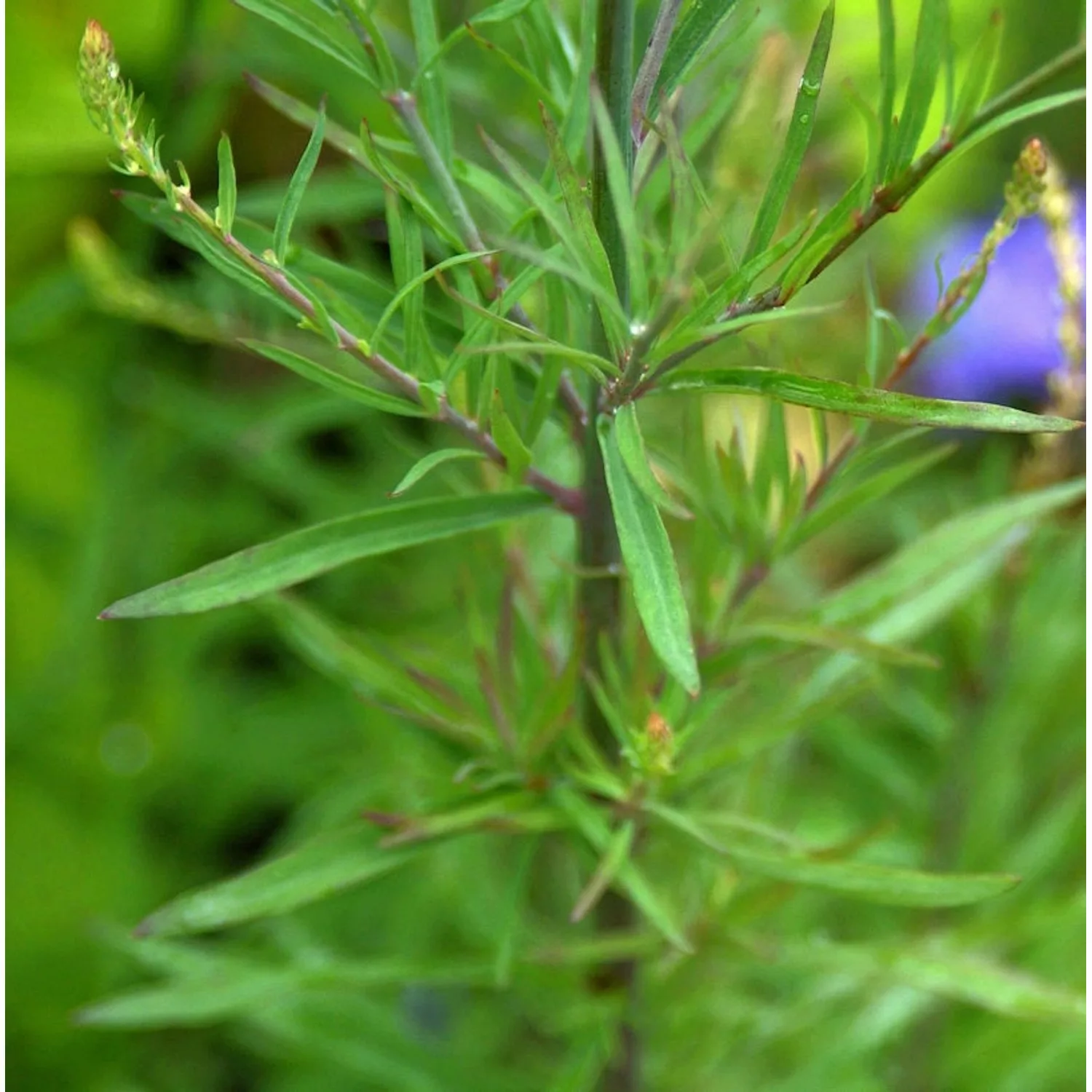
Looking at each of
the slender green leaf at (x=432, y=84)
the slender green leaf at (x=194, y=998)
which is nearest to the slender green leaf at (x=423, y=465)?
the slender green leaf at (x=432, y=84)

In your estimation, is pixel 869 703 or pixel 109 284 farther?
pixel 869 703

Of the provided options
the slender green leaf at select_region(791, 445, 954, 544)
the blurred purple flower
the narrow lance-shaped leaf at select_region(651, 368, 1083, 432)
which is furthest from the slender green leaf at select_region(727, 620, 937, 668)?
the blurred purple flower

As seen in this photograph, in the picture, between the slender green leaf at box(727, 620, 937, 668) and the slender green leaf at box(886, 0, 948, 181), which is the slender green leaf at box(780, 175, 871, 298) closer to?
the slender green leaf at box(886, 0, 948, 181)

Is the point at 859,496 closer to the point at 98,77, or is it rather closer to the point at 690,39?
the point at 690,39

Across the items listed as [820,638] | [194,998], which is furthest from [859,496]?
[194,998]

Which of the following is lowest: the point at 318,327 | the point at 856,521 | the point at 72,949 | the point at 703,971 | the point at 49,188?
the point at 72,949

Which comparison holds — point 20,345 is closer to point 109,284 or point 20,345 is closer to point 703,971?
point 109,284

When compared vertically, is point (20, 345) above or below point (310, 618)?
above

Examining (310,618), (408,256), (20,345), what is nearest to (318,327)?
(408,256)
